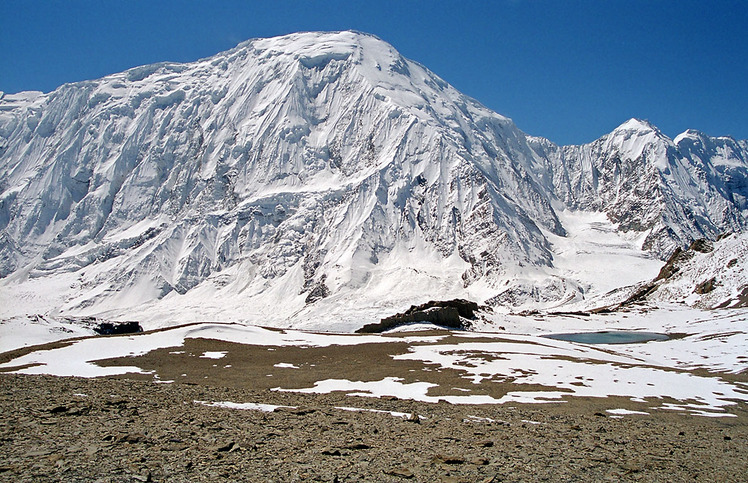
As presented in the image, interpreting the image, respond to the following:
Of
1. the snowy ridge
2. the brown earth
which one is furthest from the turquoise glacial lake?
the brown earth

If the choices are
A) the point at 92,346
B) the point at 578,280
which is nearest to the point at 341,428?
the point at 92,346

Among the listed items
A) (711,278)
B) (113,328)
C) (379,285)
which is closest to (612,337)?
(711,278)

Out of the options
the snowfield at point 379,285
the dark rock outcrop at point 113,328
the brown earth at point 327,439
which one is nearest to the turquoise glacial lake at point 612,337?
the snowfield at point 379,285

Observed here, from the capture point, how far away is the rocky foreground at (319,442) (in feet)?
37.5

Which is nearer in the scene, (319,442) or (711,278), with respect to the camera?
(319,442)

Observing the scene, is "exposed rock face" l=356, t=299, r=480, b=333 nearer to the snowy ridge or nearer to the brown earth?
the brown earth

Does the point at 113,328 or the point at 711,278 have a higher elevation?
the point at 711,278

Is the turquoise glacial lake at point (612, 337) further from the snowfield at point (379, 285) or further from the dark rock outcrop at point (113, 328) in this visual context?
the dark rock outcrop at point (113, 328)

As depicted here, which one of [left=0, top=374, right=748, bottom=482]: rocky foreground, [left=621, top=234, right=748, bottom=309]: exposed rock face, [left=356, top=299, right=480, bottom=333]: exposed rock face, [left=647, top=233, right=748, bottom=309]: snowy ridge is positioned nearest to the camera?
[left=0, top=374, right=748, bottom=482]: rocky foreground

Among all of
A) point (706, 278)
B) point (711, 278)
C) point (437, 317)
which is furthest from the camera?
point (706, 278)

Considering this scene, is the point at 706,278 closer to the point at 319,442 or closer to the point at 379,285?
the point at 379,285

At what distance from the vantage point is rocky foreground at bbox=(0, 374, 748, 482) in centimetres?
1143

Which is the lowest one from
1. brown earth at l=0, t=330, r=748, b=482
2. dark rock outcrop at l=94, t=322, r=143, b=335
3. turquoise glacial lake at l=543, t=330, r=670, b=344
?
turquoise glacial lake at l=543, t=330, r=670, b=344

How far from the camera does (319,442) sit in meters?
14.0
